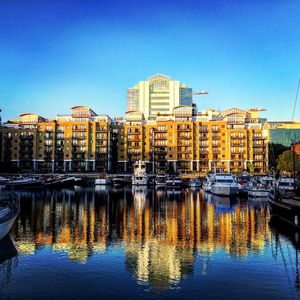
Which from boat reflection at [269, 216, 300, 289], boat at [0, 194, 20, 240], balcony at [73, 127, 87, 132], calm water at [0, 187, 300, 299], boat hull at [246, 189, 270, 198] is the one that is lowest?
boat reflection at [269, 216, 300, 289]

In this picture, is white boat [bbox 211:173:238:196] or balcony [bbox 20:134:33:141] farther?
balcony [bbox 20:134:33:141]

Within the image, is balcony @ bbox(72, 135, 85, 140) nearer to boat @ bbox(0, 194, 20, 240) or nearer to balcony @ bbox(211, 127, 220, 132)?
balcony @ bbox(211, 127, 220, 132)

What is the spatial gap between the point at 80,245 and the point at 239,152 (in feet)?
438

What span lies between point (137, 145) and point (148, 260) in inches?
5426

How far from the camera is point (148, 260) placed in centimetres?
2139

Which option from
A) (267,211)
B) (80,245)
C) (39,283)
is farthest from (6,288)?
(267,211)

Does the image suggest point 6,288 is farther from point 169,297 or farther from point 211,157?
point 211,157

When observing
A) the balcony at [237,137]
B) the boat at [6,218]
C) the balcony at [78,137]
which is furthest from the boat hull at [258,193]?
the balcony at [78,137]

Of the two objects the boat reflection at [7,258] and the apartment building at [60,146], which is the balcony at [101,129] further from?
the boat reflection at [7,258]

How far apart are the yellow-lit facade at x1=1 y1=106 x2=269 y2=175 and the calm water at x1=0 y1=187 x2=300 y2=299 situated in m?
118

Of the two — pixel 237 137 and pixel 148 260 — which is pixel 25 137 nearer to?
pixel 237 137

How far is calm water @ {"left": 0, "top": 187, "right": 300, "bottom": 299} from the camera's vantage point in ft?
54.0

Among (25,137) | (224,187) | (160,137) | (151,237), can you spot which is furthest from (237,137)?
(151,237)

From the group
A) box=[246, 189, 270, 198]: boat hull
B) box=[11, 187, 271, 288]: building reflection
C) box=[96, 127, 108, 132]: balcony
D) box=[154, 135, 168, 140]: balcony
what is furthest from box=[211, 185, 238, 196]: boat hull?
box=[96, 127, 108, 132]: balcony
